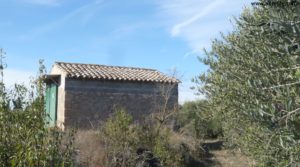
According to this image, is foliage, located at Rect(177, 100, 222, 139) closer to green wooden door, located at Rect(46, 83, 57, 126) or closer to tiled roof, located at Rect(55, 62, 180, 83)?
tiled roof, located at Rect(55, 62, 180, 83)

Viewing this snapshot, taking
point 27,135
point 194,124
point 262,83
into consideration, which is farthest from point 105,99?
point 262,83

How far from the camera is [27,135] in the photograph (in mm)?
5125

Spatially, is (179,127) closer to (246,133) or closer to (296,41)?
(246,133)

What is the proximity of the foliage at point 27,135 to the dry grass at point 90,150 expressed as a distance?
7.95 meters

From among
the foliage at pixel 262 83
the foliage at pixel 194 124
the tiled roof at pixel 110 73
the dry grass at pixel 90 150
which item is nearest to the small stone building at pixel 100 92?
the tiled roof at pixel 110 73

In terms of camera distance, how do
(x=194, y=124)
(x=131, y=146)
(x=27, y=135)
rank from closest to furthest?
(x=27, y=135), (x=131, y=146), (x=194, y=124)

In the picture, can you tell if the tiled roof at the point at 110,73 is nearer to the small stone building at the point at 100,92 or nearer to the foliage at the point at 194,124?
the small stone building at the point at 100,92

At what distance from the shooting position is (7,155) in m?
→ 4.97

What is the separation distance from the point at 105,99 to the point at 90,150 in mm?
6735

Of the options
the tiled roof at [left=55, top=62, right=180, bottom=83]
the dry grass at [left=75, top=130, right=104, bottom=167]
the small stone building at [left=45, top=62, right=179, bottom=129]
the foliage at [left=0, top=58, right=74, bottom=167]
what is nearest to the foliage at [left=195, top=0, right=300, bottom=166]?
the foliage at [left=0, top=58, right=74, bottom=167]

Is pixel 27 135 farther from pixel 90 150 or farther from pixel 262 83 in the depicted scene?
pixel 90 150

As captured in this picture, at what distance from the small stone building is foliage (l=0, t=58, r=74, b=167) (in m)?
14.1

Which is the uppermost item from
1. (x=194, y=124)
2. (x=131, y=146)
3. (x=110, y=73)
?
(x=110, y=73)

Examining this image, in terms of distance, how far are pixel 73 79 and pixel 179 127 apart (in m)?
5.54
